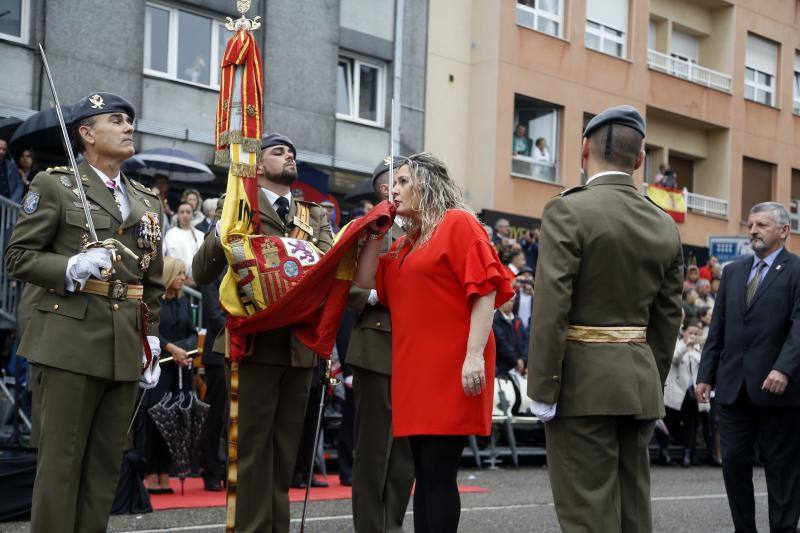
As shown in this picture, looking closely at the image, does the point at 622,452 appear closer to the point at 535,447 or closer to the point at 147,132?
the point at 535,447

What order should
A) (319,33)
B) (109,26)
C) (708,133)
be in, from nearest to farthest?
(109,26) → (319,33) → (708,133)

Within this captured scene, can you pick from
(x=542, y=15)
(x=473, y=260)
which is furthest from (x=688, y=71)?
(x=473, y=260)

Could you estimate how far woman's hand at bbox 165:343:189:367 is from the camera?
1010 cm

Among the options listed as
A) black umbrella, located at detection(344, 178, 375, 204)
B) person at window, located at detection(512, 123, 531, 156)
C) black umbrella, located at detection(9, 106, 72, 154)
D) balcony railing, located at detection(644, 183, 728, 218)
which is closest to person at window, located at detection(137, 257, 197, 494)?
black umbrella, located at detection(9, 106, 72, 154)

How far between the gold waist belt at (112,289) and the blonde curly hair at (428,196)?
139 centimetres

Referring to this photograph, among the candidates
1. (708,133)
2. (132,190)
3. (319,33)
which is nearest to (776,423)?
(132,190)

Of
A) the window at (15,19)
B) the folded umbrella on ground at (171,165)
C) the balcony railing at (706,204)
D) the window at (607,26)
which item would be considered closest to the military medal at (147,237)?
the folded umbrella on ground at (171,165)

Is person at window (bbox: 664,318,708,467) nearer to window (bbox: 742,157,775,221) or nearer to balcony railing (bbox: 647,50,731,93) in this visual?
balcony railing (bbox: 647,50,731,93)

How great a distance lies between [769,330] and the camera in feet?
26.9

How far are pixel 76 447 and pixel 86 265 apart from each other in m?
0.90

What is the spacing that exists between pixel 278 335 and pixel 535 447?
30.0 feet

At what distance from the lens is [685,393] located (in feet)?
51.7

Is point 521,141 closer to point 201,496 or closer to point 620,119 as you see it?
point 201,496

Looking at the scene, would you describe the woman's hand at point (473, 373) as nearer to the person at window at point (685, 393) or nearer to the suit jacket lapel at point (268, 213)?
the suit jacket lapel at point (268, 213)
